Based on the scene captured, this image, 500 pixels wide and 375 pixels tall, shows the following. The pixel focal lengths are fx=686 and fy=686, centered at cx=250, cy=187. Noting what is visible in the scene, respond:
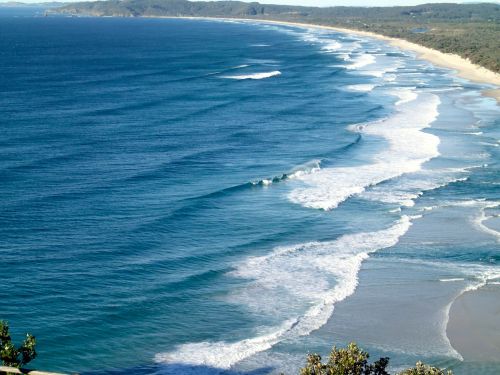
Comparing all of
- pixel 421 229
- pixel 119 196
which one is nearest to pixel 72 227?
pixel 119 196

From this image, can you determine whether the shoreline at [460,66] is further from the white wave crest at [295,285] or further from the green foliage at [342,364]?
the green foliage at [342,364]

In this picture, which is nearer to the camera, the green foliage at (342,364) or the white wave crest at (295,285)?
the green foliage at (342,364)

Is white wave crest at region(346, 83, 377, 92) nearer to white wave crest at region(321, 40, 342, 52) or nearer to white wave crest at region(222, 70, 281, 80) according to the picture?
white wave crest at region(222, 70, 281, 80)

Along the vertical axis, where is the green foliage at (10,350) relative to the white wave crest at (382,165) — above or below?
above

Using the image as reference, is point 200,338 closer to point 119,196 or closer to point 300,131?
point 119,196

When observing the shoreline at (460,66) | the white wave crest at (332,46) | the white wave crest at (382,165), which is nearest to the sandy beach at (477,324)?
the white wave crest at (382,165)

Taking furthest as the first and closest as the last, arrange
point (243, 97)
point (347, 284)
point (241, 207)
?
point (243, 97)
point (241, 207)
point (347, 284)
